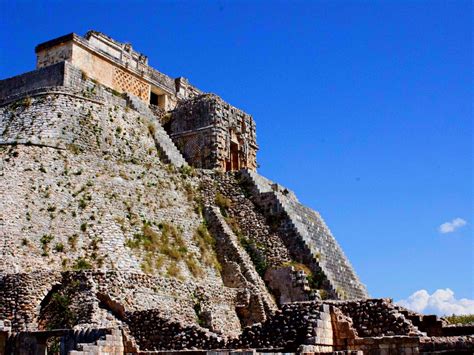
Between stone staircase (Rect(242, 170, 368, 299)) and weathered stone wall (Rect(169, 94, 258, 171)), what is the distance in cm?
276

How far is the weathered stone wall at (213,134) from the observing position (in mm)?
29953

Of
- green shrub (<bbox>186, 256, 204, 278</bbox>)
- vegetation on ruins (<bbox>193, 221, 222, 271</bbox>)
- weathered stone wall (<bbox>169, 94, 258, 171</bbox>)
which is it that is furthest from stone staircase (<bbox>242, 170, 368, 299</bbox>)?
green shrub (<bbox>186, 256, 204, 278</bbox>)

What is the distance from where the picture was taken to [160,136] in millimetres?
28938

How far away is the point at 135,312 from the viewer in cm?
1741

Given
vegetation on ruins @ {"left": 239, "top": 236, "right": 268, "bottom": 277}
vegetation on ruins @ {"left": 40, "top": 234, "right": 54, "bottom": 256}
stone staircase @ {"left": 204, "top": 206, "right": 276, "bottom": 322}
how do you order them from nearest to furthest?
vegetation on ruins @ {"left": 40, "top": 234, "right": 54, "bottom": 256} < stone staircase @ {"left": 204, "top": 206, "right": 276, "bottom": 322} < vegetation on ruins @ {"left": 239, "top": 236, "right": 268, "bottom": 277}

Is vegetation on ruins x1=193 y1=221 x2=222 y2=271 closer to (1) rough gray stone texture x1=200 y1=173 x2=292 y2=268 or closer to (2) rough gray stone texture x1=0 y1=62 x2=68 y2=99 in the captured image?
(1) rough gray stone texture x1=200 y1=173 x2=292 y2=268

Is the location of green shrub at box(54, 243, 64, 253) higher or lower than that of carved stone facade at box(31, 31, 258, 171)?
lower

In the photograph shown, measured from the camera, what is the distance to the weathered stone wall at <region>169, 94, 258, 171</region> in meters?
30.0

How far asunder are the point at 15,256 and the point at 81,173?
5045mm

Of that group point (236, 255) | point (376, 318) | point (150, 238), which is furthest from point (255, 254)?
point (376, 318)

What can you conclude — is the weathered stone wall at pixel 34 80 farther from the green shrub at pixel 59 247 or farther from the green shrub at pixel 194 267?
the green shrub at pixel 194 267

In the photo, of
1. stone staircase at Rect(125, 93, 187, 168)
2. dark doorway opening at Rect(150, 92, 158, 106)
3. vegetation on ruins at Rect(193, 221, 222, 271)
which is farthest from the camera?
dark doorway opening at Rect(150, 92, 158, 106)

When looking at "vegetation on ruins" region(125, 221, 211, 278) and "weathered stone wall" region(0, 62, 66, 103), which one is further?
"weathered stone wall" region(0, 62, 66, 103)

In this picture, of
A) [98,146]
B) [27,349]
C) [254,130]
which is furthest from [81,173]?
[254,130]
